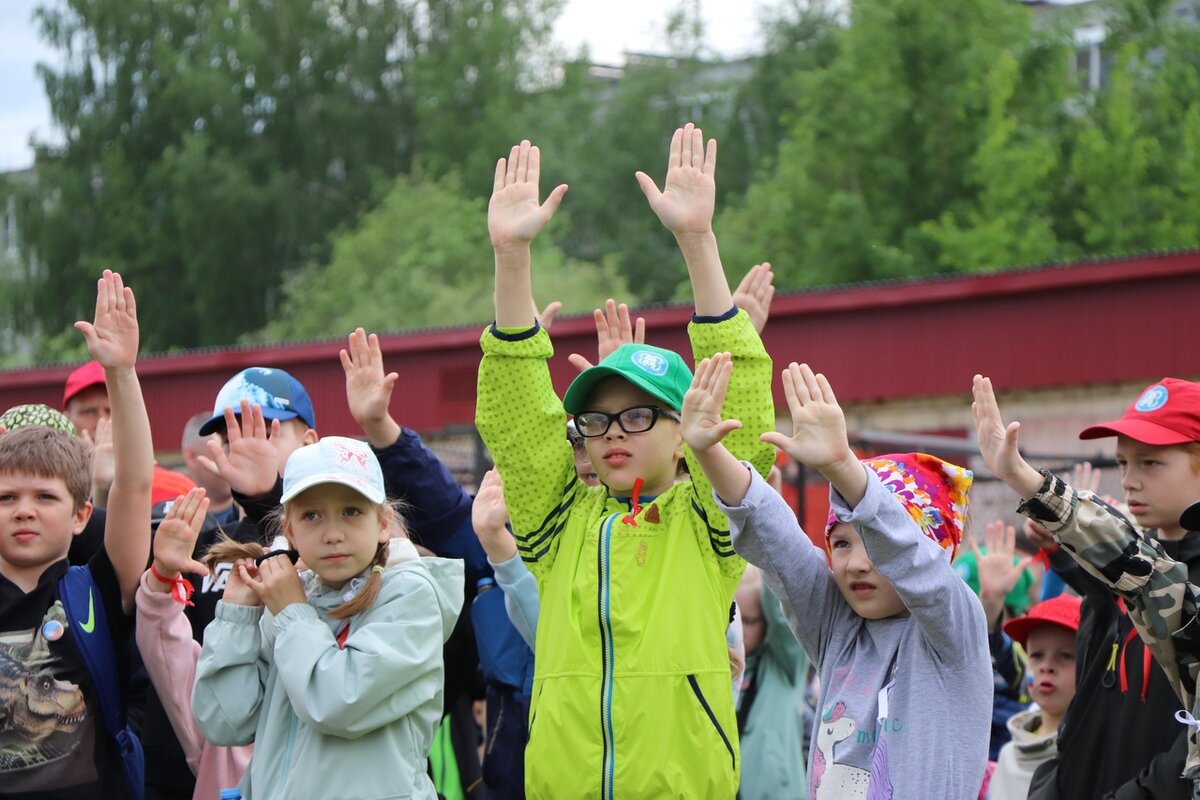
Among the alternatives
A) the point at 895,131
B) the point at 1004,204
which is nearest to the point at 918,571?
the point at 1004,204

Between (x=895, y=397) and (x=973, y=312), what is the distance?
53.9 inches

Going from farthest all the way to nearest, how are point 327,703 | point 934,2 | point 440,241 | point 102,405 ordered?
point 440,241
point 934,2
point 102,405
point 327,703

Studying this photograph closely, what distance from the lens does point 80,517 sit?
15.8 ft

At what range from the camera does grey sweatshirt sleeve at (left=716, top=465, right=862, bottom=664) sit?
3.90m

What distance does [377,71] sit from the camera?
40.0 meters

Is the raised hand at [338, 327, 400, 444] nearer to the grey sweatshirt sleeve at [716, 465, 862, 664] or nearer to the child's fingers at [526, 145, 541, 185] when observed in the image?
the child's fingers at [526, 145, 541, 185]

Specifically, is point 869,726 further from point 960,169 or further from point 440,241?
point 440,241

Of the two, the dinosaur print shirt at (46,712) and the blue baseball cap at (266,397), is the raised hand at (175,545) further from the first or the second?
the blue baseball cap at (266,397)

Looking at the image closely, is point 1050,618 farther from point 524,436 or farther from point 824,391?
point 524,436

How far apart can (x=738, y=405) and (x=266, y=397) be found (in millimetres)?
1971

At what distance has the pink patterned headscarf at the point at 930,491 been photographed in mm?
4203

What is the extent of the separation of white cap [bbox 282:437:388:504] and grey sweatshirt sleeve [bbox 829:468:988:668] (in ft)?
4.05

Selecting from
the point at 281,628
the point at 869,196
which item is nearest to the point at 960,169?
the point at 869,196

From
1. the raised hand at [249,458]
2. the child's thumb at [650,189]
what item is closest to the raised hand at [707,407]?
the child's thumb at [650,189]
